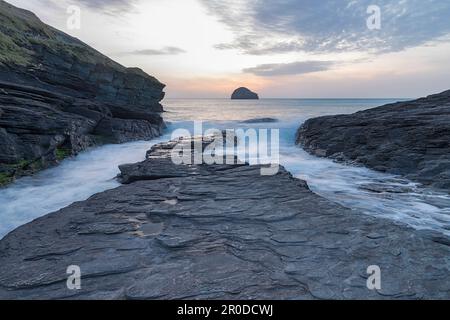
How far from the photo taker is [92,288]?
5.32 metres

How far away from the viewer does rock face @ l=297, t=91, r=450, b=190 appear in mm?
13766

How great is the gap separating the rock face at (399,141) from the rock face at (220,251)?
7.32 meters

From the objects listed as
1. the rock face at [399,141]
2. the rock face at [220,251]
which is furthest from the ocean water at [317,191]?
the rock face at [220,251]

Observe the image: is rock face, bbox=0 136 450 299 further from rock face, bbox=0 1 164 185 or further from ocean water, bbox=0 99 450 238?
rock face, bbox=0 1 164 185

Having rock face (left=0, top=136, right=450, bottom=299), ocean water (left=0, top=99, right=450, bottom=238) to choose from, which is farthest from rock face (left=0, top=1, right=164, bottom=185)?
rock face (left=0, top=136, right=450, bottom=299)

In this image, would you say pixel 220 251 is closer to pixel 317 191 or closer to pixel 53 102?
pixel 317 191

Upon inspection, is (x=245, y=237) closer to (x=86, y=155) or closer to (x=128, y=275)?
(x=128, y=275)

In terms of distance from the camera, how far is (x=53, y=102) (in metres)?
20.6

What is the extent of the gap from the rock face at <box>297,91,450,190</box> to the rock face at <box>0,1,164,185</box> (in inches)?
604

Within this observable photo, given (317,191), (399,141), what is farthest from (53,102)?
(399,141)
